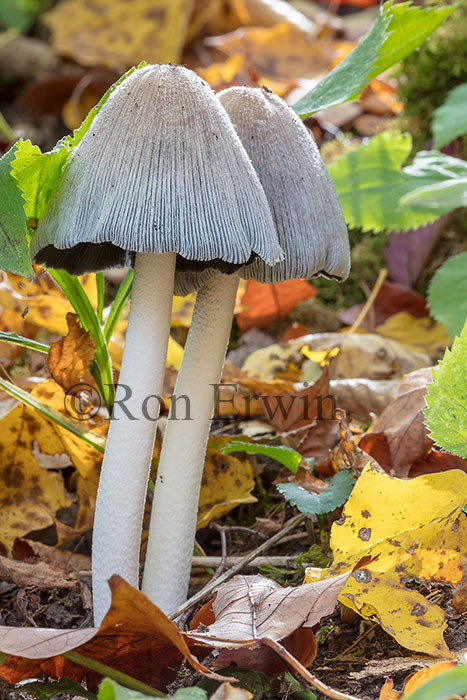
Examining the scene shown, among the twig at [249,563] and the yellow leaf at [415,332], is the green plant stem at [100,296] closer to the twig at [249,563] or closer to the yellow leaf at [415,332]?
the twig at [249,563]

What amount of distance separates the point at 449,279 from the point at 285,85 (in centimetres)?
235

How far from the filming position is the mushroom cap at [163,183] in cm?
131

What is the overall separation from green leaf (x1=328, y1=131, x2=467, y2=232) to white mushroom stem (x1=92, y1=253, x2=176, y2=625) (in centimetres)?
97

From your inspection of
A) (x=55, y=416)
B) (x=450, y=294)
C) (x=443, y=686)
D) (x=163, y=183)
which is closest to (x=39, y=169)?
(x=163, y=183)

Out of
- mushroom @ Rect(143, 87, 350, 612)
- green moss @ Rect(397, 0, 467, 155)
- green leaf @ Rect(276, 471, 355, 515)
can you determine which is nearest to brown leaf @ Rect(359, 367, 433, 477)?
green leaf @ Rect(276, 471, 355, 515)

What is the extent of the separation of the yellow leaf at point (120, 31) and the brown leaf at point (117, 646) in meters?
4.31

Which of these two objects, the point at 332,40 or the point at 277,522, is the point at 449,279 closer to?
the point at 277,522

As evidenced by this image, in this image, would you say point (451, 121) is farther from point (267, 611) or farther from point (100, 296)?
point (267, 611)

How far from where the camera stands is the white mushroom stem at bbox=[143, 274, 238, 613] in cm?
167

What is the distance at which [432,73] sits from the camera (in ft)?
11.0

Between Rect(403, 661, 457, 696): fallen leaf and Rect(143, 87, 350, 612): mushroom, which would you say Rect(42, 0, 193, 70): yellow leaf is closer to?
Rect(143, 87, 350, 612): mushroom

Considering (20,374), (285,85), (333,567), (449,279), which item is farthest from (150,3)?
(333,567)

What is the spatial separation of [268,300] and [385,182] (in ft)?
2.59

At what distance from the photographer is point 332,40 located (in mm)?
5246
